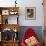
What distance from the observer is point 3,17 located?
581 cm

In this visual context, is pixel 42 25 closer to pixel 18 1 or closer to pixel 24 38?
pixel 24 38

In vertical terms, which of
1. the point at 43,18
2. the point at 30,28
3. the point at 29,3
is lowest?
the point at 30,28

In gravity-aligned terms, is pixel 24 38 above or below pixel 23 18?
below

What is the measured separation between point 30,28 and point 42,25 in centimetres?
47

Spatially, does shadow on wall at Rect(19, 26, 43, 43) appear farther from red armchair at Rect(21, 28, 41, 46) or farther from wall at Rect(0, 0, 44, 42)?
red armchair at Rect(21, 28, 41, 46)

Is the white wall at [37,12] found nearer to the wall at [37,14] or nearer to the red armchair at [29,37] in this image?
the wall at [37,14]

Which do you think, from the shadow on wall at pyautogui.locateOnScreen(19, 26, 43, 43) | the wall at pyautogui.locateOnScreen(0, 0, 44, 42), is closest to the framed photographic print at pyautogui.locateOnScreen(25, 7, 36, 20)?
Result: the wall at pyautogui.locateOnScreen(0, 0, 44, 42)

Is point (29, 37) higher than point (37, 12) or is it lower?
lower

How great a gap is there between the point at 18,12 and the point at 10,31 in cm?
77

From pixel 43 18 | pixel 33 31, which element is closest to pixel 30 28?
pixel 33 31

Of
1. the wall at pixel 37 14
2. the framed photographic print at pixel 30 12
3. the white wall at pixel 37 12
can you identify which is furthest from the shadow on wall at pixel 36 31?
the framed photographic print at pixel 30 12

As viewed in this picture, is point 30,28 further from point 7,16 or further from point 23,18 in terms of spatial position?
point 7,16

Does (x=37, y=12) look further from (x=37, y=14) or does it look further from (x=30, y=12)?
(x=30, y=12)

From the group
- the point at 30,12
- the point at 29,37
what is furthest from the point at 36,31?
the point at 30,12
